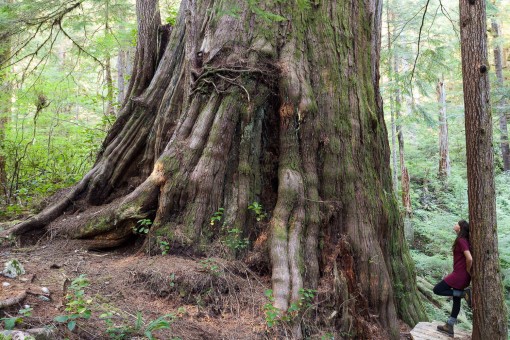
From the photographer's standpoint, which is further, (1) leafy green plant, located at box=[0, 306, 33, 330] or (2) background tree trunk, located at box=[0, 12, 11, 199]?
(2) background tree trunk, located at box=[0, 12, 11, 199]

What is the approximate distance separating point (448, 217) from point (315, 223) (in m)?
8.70

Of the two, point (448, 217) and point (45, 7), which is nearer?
point (45, 7)

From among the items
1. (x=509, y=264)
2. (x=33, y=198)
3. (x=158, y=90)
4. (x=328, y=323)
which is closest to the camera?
(x=328, y=323)

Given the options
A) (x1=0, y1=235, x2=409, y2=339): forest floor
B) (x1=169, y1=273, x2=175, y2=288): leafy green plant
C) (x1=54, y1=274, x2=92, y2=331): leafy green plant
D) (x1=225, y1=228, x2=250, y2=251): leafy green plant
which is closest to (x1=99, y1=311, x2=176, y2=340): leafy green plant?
(x1=0, y1=235, x2=409, y2=339): forest floor

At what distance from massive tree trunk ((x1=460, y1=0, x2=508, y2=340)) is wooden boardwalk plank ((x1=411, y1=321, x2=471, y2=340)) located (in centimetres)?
44

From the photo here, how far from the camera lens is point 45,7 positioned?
260 inches

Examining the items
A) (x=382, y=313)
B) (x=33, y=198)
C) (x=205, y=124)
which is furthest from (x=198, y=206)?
(x=33, y=198)

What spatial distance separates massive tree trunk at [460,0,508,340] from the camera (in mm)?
4316

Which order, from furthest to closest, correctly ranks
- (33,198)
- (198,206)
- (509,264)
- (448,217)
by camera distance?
(448,217) → (509,264) → (33,198) → (198,206)

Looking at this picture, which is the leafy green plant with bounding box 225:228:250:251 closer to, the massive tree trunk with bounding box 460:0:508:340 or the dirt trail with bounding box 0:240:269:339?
the dirt trail with bounding box 0:240:269:339

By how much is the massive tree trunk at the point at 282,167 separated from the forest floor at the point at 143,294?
1.07ft

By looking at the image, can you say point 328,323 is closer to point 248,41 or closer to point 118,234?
point 118,234

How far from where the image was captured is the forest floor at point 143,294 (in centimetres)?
278

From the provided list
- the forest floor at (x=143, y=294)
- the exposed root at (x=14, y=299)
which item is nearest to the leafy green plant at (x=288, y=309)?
the forest floor at (x=143, y=294)
